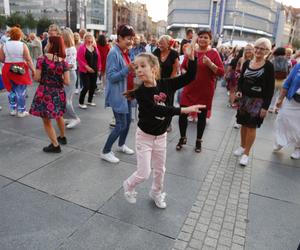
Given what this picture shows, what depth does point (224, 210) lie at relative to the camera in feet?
10.7

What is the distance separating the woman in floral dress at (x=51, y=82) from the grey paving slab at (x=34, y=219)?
4.11 feet

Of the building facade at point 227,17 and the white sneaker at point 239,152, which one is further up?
A: the building facade at point 227,17

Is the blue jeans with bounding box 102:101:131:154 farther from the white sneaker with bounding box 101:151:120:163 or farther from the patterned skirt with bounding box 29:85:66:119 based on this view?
the patterned skirt with bounding box 29:85:66:119

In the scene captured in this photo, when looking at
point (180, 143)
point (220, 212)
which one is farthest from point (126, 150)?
point (220, 212)

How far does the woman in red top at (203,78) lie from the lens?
4562 mm

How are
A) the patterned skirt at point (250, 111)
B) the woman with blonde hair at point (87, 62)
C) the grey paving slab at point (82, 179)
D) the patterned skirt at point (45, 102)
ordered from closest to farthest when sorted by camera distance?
1. the grey paving slab at point (82, 179)
2. the patterned skirt at point (45, 102)
3. the patterned skirt at point (250, 111)
4. the woman with blonde hair at point (87, 62)

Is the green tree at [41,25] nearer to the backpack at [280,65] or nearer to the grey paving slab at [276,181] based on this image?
the backpack at [280,65]

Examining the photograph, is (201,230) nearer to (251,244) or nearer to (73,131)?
(251,244)

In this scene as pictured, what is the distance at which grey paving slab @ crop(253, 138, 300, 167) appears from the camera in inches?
193

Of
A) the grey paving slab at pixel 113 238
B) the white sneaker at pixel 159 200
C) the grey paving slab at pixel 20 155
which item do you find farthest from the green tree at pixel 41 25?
the grey paving slab at pixel 113 238

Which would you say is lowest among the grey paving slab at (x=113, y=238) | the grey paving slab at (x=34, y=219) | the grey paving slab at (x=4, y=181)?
the grey paving slab at (x=113, y=238)

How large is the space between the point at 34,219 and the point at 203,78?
10.8 feet

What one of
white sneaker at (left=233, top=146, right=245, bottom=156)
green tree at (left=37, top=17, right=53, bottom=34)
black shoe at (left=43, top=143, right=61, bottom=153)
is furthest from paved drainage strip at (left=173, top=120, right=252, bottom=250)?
green tree at (left=37, top=17, right=53, bottom=34)

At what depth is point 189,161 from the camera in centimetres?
455
